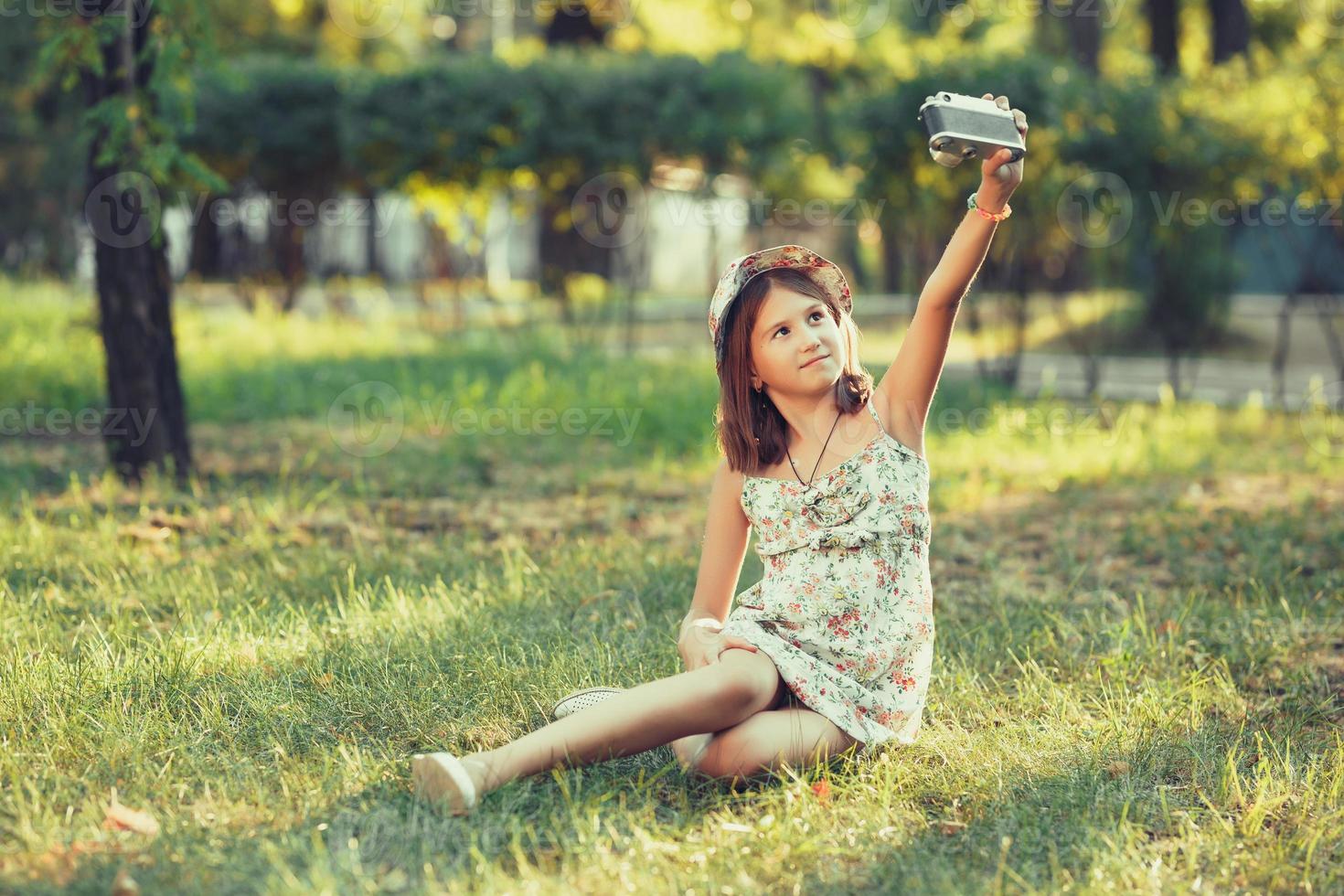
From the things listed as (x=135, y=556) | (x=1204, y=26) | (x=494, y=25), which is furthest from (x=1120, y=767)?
(x=494, y=25)

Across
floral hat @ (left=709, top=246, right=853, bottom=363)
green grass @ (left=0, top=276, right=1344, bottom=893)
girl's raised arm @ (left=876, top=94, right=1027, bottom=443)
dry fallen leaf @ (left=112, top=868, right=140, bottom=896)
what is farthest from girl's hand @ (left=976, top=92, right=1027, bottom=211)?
dry fallen leaf @ (left=112, top=868, right=140, bottom=896)

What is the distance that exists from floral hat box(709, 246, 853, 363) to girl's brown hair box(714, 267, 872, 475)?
0.01 m

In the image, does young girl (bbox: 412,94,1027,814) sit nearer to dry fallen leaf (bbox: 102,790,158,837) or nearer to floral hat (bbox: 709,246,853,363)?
floral hat (bbox: 709,246,853,363)

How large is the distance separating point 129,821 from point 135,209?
365 centimetres

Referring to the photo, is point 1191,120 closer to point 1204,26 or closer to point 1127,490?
point 1127,490

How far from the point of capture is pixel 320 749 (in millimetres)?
2881

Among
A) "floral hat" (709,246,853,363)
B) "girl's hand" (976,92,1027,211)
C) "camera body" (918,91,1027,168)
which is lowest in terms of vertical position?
"floral hat" (709,246,853,363)

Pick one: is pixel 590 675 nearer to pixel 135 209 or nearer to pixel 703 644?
pixel 703 644

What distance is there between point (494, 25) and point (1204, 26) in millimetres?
14419

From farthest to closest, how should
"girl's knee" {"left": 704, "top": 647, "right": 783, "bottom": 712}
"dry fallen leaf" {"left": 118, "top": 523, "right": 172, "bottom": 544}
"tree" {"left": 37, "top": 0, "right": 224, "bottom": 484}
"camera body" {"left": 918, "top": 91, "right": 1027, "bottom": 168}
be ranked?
"tree" {"left": 37, "top": 0, "right": 224, "bottom": 484}
"dry fallen leaf" {"left": 118, "top": 523, "right": 172, "bottom": 544}
"girl's knee" {"left": 704, "top": 647, "right": 783, "bottom": 712}
"camera body" {"left": 918, "top": 91, "right": 1027, "bottom": 168}

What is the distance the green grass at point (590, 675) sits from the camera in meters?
2.44

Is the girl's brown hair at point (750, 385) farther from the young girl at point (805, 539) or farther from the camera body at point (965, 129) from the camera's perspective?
the camera body at point (965, 129)

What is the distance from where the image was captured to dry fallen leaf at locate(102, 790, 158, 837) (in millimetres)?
2457

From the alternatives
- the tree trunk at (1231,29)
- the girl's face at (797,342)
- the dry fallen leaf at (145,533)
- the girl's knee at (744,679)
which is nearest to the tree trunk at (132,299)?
the dry fallen leaf at (145,533)
